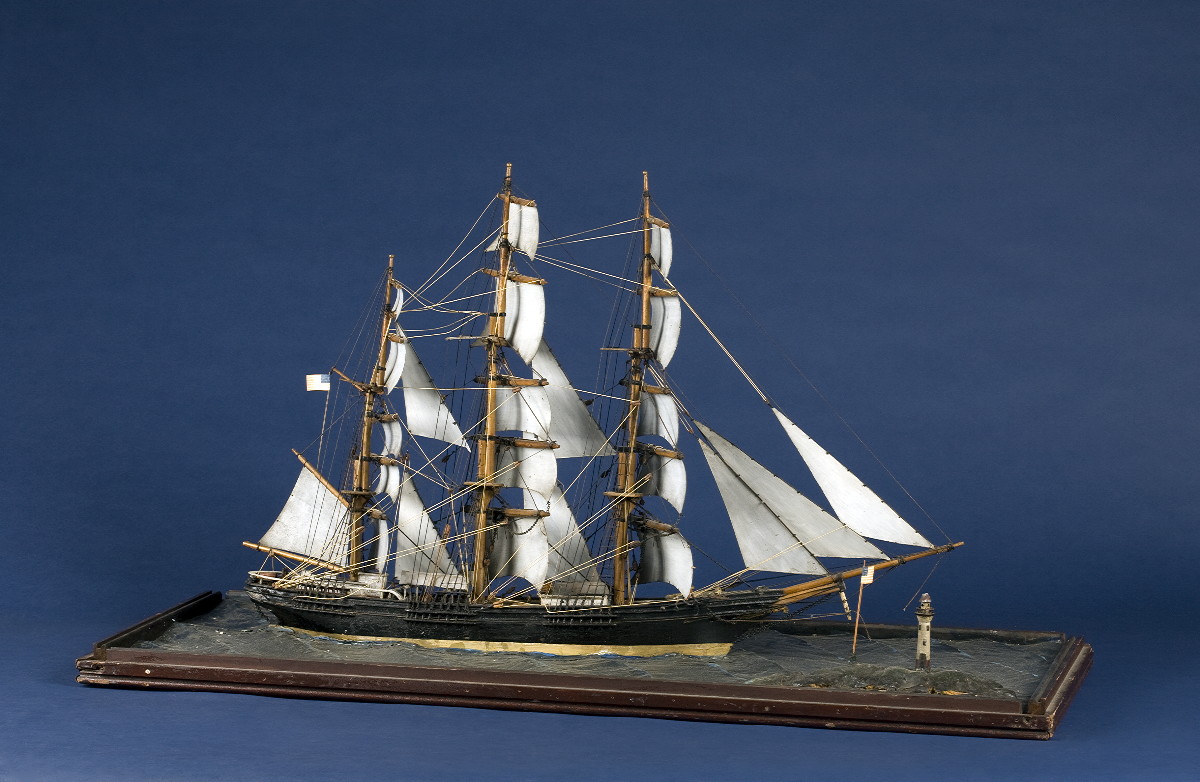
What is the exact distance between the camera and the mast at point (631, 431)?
14094 millimetres

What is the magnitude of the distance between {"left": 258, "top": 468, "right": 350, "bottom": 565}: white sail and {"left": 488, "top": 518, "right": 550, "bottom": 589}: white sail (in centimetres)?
183

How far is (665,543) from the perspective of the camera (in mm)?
14141

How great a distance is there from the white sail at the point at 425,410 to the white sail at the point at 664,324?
218 centimetres

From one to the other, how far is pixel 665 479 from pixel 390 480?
2727mm

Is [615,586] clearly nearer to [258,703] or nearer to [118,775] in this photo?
[258,703]

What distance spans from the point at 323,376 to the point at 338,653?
9.25 ft

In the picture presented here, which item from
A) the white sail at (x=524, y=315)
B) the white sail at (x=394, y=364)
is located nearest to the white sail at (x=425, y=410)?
the white sail at (x=394, y=364)

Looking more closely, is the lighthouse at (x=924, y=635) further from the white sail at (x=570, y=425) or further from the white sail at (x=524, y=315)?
the white sail at (x=524, y=315)

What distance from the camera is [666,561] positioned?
46.3ft

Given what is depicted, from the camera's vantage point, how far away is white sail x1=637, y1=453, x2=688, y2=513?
14289 mm

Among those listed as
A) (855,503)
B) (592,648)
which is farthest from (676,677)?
(855,503)

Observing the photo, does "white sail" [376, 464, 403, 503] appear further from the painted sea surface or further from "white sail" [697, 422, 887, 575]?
"white sail" [697, 422, 887, 575]

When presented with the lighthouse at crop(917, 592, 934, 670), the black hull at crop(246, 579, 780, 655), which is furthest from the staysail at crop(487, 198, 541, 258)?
the lighthouse at crop(917, 592, 934, 670)

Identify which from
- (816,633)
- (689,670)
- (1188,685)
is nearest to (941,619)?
(816,633)
